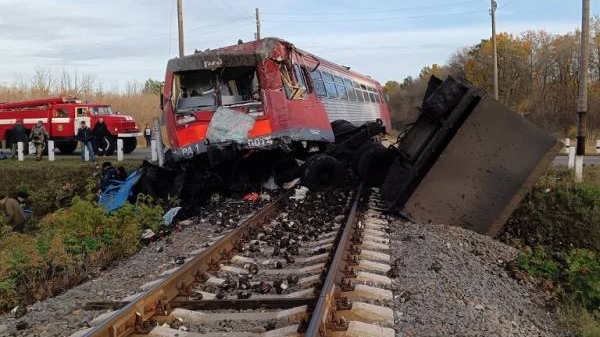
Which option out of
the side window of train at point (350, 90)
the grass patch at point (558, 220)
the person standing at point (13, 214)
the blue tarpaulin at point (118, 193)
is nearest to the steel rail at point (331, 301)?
the grass patch at point (558, 220)

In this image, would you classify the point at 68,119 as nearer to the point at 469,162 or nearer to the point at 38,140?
the point at 38,140

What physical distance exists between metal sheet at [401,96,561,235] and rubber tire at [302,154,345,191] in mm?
3554

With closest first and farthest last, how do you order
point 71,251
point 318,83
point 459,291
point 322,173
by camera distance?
point 459,291 → point 71,251 → point 322,173 → point 318,83

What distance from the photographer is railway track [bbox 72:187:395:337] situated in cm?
430

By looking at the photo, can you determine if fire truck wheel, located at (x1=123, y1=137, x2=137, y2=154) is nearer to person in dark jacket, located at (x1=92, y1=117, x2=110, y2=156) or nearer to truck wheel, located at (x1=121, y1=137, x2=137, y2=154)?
truck wheel, located at (x1=121, y1=137, x2=137, y2=154)

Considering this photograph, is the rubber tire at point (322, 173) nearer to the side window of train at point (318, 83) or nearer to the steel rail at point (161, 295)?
the side window of train at point (318, 83)

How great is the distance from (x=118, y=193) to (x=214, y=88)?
2.66 meters

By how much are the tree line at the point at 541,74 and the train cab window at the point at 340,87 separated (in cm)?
3294

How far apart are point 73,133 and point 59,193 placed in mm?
10762

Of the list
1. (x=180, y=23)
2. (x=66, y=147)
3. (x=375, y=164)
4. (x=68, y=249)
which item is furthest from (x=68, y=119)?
(x=68, y=249)

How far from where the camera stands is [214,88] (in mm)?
12078

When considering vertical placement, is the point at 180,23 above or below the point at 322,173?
above

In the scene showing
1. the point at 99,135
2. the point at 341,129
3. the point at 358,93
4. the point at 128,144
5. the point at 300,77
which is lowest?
the point at 128,144

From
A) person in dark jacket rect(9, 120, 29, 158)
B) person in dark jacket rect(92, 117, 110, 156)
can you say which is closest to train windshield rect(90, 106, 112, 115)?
person in dark jacket rect(9, 120, 29, 158)
